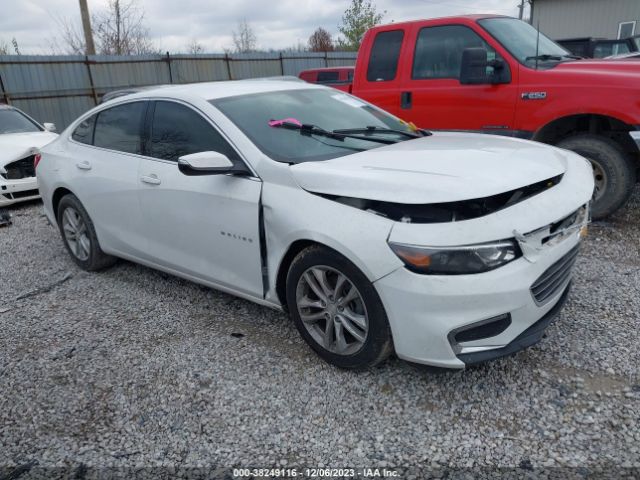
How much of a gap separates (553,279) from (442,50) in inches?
146

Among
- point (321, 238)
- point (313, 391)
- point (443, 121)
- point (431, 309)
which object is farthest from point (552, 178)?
point (443, 121)

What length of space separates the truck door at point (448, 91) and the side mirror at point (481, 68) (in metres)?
0.06

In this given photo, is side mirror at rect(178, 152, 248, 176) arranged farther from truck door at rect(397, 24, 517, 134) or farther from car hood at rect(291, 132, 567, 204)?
truck door at rect(397, 24, 517, 134)

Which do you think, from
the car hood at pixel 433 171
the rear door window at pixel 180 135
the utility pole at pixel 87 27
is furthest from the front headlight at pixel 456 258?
the utility pole at pixel 87 27

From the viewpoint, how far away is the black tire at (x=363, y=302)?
2.62m

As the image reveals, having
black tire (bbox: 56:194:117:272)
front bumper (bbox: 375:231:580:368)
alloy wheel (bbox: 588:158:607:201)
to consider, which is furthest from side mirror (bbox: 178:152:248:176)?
alloy wheel (bbox: 588:158:607:201)

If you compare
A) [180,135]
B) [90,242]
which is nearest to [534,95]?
[180,135]

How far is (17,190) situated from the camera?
7348 mm

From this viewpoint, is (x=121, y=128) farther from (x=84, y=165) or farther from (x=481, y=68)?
(x=481, y=68)

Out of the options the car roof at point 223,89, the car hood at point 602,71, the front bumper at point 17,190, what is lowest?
the front bumper at point 17,190

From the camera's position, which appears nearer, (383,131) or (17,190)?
(383,131)

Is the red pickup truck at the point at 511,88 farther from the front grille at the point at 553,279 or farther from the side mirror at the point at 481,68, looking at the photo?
the front grille at the point at 553,279

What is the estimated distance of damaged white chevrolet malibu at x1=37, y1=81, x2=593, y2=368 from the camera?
245 cm

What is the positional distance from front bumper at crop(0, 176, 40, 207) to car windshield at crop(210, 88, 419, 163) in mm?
5053
